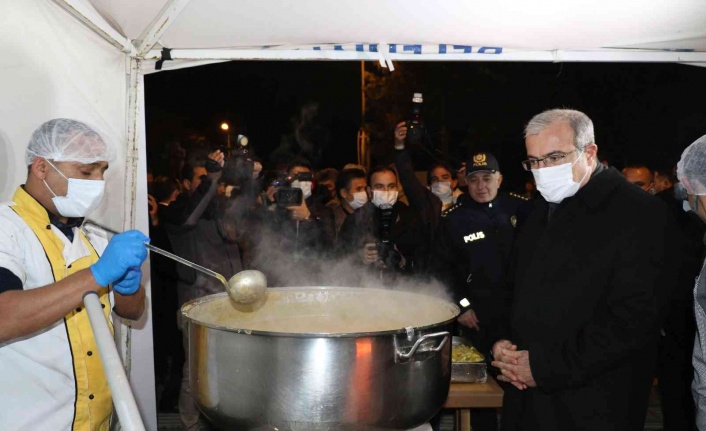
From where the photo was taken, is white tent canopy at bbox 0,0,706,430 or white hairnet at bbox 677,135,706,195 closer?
white hairnet at bbox 677,135,706,195

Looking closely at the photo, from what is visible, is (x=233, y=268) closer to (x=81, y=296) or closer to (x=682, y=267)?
(x=81, y=296)

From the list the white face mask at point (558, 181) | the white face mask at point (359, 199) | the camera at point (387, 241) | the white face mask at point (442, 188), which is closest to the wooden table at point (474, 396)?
the white face mask at point (558, 181)

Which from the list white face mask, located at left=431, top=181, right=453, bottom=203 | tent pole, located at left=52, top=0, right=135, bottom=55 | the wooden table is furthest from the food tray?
white face mask, located at left=431, top=181, right=453, bottom=203

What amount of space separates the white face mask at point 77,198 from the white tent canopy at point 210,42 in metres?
0.68

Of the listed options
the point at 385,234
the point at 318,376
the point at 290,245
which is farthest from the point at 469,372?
the point at 290,245

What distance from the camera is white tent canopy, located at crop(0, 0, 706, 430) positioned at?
290 cm

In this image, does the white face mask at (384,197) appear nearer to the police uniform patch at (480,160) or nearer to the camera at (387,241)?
the camera at (387,241)

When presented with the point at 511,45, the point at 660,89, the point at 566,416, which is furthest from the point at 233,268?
the point at 660,89

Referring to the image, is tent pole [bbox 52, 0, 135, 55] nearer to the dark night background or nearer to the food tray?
the food tray

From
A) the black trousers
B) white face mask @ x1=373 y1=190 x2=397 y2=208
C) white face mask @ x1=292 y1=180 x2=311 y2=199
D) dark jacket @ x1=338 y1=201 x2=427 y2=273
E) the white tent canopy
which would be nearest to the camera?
the white tent canopy

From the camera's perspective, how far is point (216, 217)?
4781mm

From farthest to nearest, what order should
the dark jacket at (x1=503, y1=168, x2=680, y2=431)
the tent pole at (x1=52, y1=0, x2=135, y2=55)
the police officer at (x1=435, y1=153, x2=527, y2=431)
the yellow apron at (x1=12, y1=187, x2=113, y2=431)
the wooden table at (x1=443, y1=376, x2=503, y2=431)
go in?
1. the police officer at (x1=435, y1=153, x2=527, y2=431)
2. the wooden table at (x1=443, y1=376, x2=503, y2=431)
3. the tent pole at (x1=52, y1=0, x2=135, y2=55)
4. the dark jacket at (x1=503, y1=168, x2=680, y2=431)
5. the yellow apron at (x1=12, y1=187, x2=113, y2=431)

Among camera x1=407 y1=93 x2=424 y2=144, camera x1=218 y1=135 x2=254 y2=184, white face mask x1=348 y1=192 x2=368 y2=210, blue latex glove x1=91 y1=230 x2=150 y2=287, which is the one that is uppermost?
camera x1=407 y1=93 x2=424 y2=144

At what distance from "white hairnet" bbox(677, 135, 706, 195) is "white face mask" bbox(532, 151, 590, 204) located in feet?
1.31
